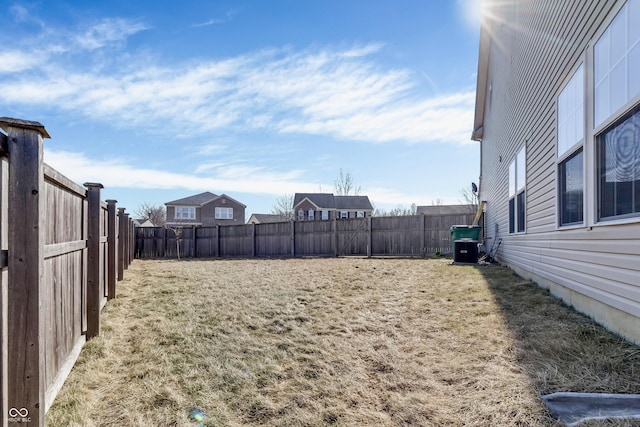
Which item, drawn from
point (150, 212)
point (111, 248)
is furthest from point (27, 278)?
point (150, 212)

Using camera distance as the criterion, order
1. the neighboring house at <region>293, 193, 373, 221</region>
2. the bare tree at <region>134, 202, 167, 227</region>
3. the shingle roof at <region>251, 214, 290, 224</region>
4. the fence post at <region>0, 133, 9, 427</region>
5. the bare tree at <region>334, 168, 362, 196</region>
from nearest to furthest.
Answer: the fence post at <region>0, 133, 9, 427</region> → the neighboring house at <region>293, 193, 373, 221</region> → the bare tree at <region>334, 168, 362, 196</region> → the shingle roof at <region>251, 214, 290, 224</region> → the bare tree at <region>134, 202, 167, 227</region>

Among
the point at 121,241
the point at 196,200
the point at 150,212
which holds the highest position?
the point at 196,200

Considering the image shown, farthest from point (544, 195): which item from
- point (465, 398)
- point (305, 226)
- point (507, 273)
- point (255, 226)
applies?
point (255, 226)

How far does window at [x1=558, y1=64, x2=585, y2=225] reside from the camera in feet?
12.1

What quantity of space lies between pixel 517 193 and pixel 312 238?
8.71 meters

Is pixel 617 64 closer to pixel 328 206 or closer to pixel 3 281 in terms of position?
pixel 3 281

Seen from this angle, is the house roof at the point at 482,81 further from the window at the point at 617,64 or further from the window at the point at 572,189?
the window at the point at 617,64

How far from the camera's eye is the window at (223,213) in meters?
34.1

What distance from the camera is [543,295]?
4508mm

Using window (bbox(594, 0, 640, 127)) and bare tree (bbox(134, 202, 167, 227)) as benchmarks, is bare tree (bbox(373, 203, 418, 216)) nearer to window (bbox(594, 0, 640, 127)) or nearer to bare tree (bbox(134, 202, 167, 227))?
bare tree (bbox(134, 202, 167, 227))

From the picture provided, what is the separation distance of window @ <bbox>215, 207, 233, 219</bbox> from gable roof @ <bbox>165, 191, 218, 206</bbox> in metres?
1.35

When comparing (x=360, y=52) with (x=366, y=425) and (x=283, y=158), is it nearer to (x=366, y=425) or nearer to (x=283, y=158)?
(x=366, y=425)

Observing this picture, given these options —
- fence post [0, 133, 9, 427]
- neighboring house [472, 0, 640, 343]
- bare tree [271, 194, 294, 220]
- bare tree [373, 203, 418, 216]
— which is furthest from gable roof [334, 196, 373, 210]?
fence post [0, 133, 9, 427]

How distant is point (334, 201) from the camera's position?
3406 centimetres
